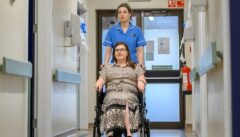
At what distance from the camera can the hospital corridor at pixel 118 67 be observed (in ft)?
8.95

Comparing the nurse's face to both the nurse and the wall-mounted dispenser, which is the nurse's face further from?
the wall-mounted dispenser

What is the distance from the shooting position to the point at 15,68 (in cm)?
341

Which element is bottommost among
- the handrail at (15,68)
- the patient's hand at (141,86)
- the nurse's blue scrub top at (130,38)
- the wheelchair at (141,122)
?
the wheelchair at (141,122)

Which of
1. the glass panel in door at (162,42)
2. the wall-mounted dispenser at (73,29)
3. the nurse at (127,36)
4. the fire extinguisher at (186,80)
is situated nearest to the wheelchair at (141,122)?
the nurse at (127,36)

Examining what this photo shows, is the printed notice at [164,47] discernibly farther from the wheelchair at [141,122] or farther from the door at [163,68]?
the wheelchair at [141,122]

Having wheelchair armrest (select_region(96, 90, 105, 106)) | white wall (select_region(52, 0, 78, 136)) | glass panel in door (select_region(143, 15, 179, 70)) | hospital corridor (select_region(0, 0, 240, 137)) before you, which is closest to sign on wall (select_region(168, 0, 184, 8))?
hospital corridor (select_region(0, 0, 240, 137))

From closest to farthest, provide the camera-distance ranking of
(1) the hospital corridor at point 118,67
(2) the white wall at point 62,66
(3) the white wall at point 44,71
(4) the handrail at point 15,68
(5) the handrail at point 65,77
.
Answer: (1) the hospital corridor at point 118,67 → (4) the handrail at point 15,68 → (3) the white wall at point 44,71 → (5) the handrail at point 65,77 → (2) the white wall at point 62,66

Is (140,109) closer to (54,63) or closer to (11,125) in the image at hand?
(11,125)

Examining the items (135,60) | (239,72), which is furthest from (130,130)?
(239,72)

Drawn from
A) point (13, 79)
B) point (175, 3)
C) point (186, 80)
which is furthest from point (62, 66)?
point (175, 3)

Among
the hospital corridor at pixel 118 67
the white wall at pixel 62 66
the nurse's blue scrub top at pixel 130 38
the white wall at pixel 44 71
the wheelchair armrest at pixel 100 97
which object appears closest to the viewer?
the hospital corridor at pixel 118 67

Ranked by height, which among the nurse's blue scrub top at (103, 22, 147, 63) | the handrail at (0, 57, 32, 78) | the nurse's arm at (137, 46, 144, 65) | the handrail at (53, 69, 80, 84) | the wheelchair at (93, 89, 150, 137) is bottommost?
the wheelchair at (93, 89, 150, 137)

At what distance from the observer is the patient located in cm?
333

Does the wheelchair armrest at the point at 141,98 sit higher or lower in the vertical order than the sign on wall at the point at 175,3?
lower
